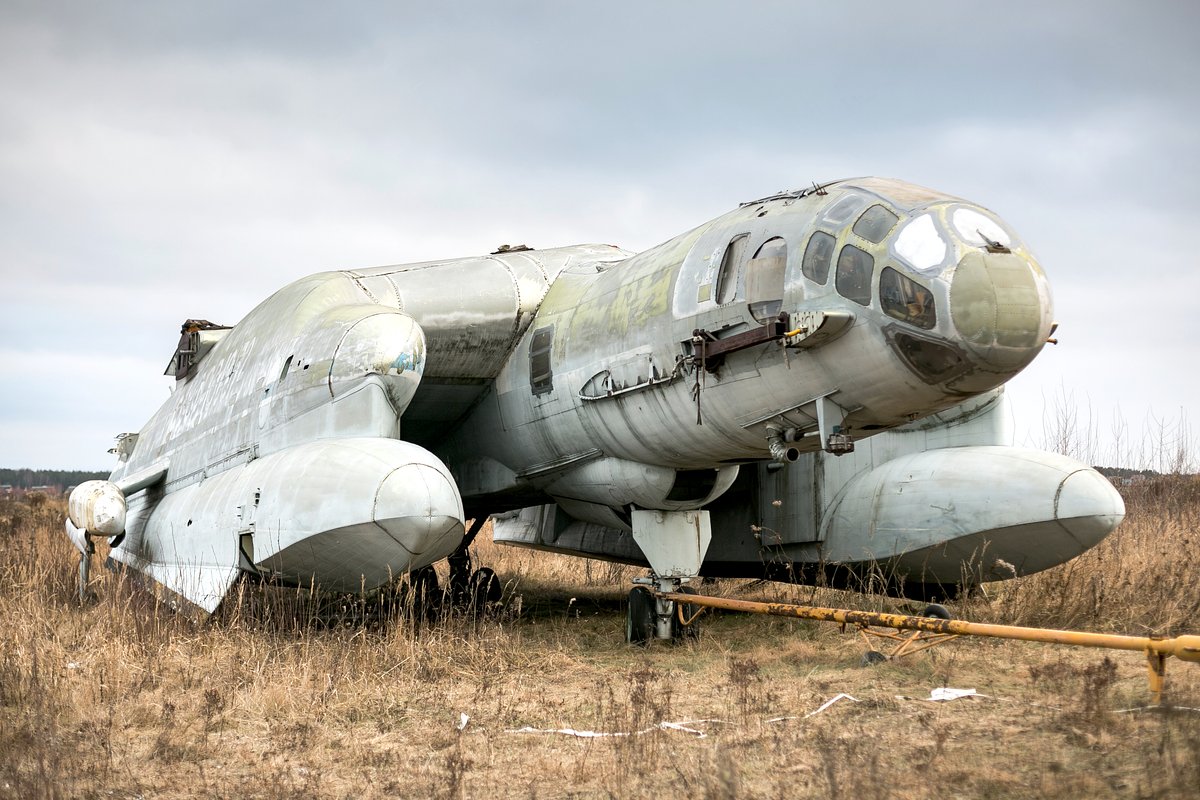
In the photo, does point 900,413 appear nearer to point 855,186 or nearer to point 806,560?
point 855,186

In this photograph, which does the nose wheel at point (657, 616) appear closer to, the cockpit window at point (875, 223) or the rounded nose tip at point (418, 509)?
the rounded nose tip at point (418, 509)

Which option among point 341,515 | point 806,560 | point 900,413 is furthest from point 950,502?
point 341,515

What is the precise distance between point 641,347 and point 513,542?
18.3 feet

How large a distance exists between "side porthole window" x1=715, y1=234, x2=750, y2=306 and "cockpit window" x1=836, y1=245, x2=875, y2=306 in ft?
3.35

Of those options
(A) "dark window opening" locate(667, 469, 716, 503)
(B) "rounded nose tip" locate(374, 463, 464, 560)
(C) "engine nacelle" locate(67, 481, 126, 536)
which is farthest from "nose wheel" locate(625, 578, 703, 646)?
(C) "engine nacelle" locate(67, 481, 126, 536)

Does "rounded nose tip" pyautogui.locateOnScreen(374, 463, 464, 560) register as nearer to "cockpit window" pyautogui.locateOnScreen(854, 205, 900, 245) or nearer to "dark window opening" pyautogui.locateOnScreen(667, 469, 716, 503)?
"dark window opening" pyautogui.locateOnScreen(667, 469, 716, 503)

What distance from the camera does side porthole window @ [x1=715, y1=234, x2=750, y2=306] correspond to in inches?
334

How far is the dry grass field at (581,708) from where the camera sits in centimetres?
523

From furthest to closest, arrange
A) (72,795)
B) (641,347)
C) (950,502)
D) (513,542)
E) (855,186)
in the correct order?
(513,542) → (950,502) → (641,347) → (855,186) → (72,795)

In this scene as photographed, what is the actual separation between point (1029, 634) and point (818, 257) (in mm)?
2964

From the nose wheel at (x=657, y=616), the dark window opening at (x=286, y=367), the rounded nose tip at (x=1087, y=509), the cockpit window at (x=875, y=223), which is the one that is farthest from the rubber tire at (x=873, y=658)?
the dark window opening at (x=286, y=367)

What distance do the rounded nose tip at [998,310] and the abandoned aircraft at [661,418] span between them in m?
0.02

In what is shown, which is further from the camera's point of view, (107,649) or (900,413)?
(107,649)

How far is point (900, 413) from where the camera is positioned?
25.9 feet
